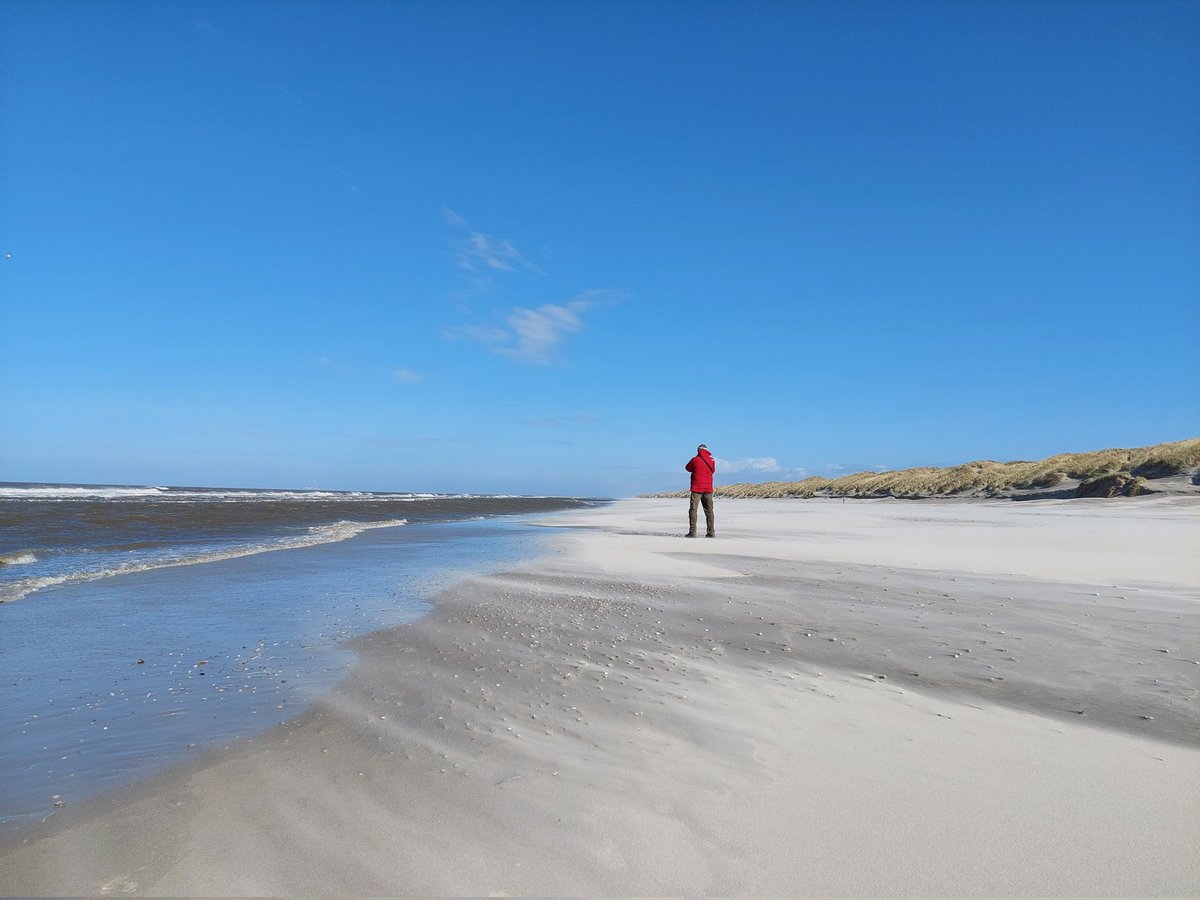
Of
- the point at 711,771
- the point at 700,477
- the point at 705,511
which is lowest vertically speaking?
the point at 711,771

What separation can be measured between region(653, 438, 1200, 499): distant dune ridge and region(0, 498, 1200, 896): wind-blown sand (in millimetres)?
22551

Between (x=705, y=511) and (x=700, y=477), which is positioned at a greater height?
(x=700, y=477)

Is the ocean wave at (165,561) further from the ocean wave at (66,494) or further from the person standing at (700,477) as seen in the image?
the ocean wave at (66,494)

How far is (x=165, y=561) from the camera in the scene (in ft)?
37.2

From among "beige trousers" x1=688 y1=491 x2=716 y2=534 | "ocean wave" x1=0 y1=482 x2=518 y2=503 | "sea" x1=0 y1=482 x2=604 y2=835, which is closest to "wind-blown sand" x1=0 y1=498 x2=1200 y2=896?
"sea" x1=0 y1=482 x2=604 y2=835

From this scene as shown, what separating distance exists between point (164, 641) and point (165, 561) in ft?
22.3

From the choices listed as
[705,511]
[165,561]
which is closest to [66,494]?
[165,561]

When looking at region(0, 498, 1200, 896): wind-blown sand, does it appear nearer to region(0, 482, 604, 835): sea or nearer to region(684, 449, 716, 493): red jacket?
region(0, 482, 604, 835): sea

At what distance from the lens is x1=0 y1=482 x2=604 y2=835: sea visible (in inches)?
132

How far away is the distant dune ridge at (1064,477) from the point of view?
23484 millimetres

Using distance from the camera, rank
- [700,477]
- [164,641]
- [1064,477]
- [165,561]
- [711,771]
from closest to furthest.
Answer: [711,771] → [164,641] → [165,561] → [700,477] → [1064,477]

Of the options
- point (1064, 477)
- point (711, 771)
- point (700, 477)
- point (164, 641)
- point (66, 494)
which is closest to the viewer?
point (711, 771)

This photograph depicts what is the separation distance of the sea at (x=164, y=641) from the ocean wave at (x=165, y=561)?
0.04 m

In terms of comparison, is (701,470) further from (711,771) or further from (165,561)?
(711,771)
